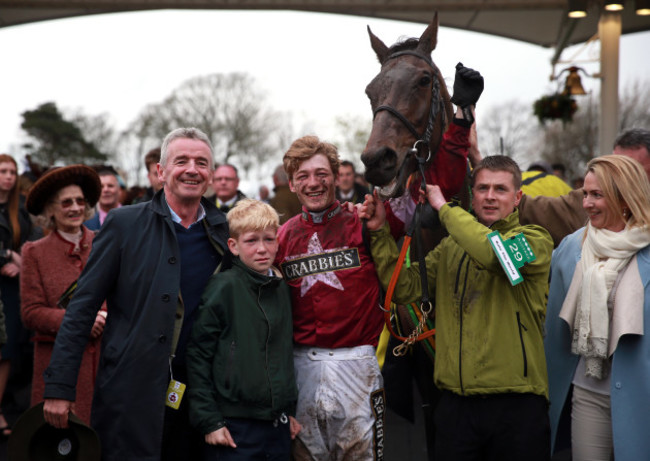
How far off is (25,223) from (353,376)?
14.9 feet

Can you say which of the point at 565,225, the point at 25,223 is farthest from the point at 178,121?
the point at 565,225

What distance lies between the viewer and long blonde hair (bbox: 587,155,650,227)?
305 cm

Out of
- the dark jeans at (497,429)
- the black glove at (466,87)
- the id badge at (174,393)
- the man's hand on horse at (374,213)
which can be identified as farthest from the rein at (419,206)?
the id badge at (174,393)

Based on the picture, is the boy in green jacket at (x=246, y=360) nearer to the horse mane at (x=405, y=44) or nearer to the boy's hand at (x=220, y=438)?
the boy's hand at (x=220, y=438)

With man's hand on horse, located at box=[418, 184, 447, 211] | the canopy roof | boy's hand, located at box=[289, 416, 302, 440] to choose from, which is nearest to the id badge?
boy's hand, located at box=[289, 416, 302, 440]

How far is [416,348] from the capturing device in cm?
346

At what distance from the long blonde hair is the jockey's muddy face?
134cm

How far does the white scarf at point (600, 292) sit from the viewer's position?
Answer: 302cm

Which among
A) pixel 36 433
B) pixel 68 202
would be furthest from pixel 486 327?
pixel 68 202

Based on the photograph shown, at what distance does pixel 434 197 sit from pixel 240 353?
1102 millimetres

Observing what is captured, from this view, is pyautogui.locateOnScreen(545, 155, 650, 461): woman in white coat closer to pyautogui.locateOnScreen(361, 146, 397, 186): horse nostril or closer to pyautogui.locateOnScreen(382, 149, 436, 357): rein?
A: pyautogui.locateOnScreen(382, 149, 436, 357): rein

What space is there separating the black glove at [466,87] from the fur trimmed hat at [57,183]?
8.70ft

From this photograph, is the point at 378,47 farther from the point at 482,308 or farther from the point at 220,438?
the point at 220,438

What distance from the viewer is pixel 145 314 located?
9.17ft
